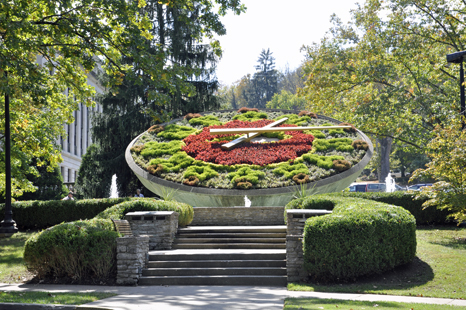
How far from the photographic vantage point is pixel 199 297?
301 inches

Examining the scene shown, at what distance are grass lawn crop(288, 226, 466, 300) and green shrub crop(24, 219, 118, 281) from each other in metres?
3.82

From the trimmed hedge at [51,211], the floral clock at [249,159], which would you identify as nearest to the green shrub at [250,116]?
the floral clock at [249,159]

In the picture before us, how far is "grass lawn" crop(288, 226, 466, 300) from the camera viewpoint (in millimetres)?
8320

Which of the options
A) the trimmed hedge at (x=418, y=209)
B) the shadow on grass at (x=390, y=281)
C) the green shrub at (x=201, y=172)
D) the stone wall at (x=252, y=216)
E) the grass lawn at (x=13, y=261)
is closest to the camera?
the shadow on grass at (x=390, y=281)

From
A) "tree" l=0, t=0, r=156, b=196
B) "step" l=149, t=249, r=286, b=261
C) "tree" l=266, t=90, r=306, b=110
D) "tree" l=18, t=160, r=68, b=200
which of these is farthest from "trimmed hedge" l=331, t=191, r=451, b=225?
"tree" l=266, t=90, r=306, b=110

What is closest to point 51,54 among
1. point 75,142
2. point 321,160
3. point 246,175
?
point 246,175

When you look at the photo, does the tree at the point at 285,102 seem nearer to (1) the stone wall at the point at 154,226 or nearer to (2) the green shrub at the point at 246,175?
(2) the green shrub at the point at 246,175

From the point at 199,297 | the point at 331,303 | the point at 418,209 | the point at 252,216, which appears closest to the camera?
the point at 331,303

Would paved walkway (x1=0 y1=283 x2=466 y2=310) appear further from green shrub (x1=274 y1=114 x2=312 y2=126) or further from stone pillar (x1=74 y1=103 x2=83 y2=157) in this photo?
stone pillar (x1=74 y1=103 x2=83 y2=157)

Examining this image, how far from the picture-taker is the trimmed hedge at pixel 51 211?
16281mm

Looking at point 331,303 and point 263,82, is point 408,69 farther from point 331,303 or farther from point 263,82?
point 263,82

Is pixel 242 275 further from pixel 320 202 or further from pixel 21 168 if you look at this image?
pixel 21 168

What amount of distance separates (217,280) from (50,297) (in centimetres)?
331

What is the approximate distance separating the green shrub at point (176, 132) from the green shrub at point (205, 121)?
24.7 inches
